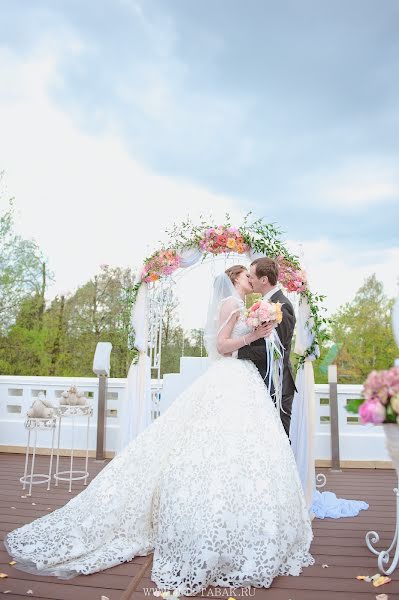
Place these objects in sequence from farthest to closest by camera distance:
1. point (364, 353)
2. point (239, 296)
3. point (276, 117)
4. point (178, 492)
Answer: point (364, 353) → point (276, 117) → point (239, 296) → point (178, 492)

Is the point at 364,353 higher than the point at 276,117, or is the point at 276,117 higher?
the point at 276,117

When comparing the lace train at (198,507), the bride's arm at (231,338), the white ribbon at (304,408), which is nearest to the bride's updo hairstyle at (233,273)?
the bride's arm at (231,338)

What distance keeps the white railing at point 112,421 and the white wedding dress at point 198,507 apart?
10.1 feet

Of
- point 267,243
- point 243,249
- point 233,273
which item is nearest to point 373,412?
point 233,273

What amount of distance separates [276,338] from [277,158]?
6.92m

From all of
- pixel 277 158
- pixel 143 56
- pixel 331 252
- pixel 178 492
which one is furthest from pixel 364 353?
pixel 178 492

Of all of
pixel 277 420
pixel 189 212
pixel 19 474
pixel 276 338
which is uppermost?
pixel 189 212

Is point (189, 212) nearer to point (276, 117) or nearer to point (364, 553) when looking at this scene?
point (364, 553)

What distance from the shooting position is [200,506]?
254cm

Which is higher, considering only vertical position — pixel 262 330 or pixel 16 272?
pixel 16 272

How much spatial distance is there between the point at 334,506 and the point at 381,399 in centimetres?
238

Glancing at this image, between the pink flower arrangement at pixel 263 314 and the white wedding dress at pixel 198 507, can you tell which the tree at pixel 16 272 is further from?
the pink flower arrangement at pixel 263 314

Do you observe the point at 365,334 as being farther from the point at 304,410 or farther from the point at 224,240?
the point at 224,240

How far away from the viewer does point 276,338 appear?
3.91m
